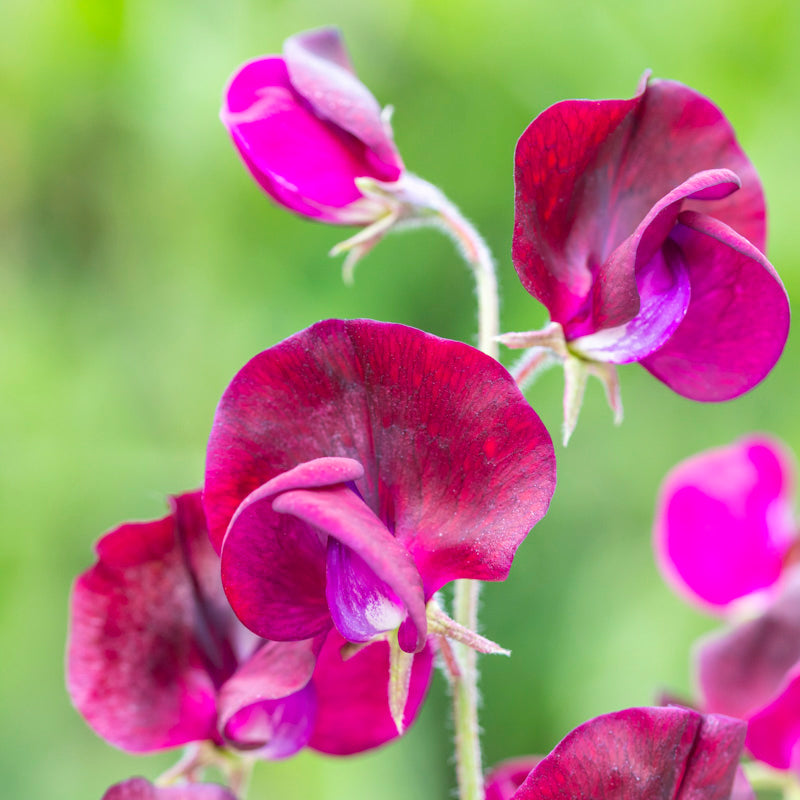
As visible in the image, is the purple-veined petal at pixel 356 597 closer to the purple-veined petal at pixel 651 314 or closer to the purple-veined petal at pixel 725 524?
the purple-veined petal at pixel 651 314

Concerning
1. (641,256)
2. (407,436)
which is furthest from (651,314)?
(407,436)

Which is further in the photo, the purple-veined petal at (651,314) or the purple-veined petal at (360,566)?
the purple-veined petal at (651,314)

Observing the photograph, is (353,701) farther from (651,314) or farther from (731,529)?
(731,529)

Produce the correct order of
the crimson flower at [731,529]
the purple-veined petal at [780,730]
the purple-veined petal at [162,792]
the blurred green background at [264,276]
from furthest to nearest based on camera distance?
the blurred green background at [264,276] → the crimson flower at [731,529] → the purple-veined petal at [780,730] → the purple-veined petal at [162,792]

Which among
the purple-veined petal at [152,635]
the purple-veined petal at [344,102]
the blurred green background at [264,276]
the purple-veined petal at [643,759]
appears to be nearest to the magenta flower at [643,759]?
the purple-veined petal at [643,759]

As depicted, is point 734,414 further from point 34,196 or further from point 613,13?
point 34,196

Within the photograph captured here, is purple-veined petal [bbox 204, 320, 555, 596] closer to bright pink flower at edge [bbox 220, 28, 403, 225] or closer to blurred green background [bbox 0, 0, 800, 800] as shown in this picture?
bright pink flower at edge [bbox 220, 28, 403, 225]

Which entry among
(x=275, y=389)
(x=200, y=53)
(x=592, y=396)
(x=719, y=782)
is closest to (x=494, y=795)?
(x=719, y=782)
